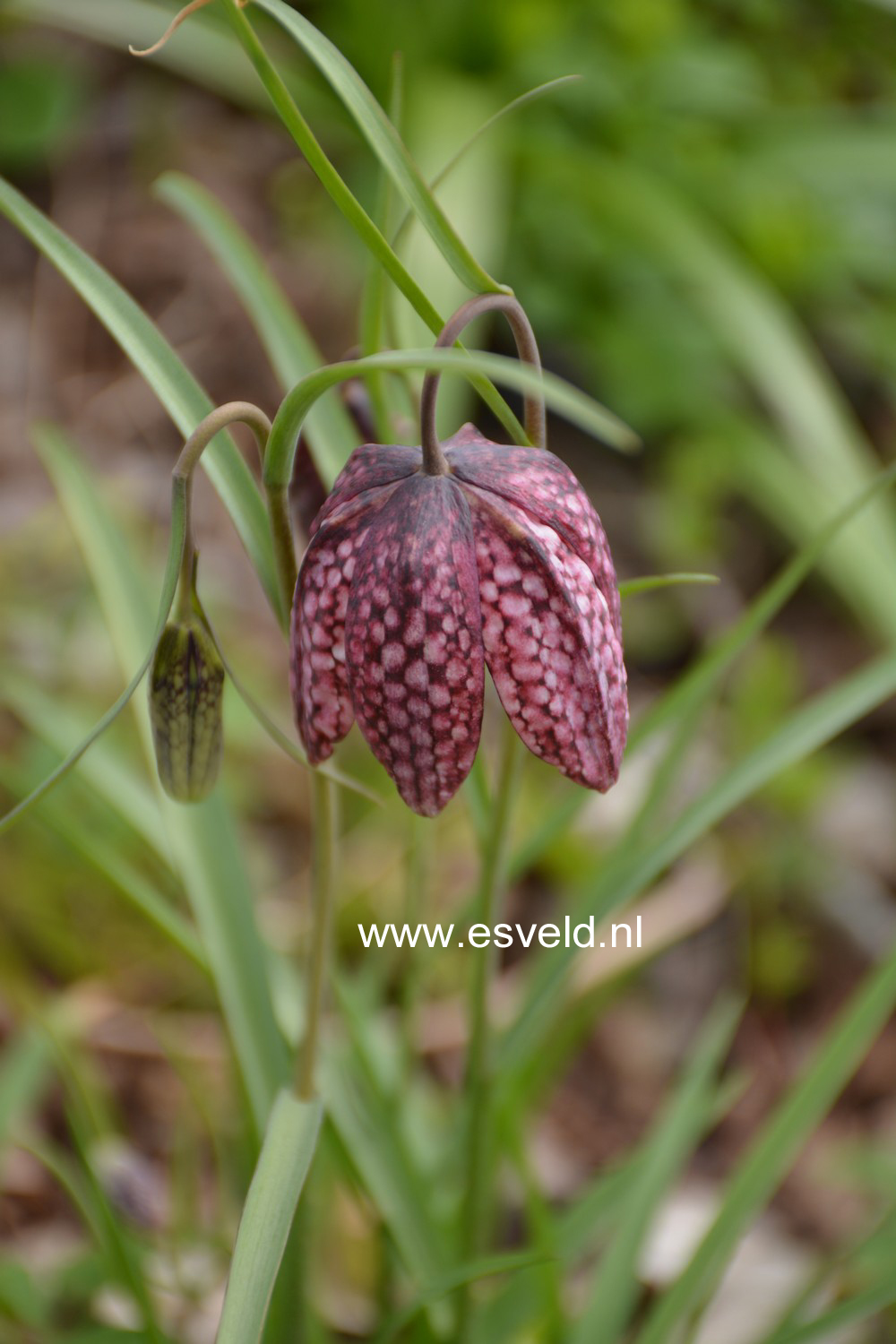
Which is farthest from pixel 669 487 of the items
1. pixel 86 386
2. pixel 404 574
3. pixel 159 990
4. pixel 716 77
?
pixel 404 574

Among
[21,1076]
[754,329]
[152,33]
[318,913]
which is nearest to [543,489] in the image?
[318,913]

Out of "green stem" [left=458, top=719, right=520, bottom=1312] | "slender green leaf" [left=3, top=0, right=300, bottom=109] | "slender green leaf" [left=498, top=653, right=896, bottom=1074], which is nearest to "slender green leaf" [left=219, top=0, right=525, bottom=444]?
"green stem" [left=458, top=719, right=520, bottom=1312]

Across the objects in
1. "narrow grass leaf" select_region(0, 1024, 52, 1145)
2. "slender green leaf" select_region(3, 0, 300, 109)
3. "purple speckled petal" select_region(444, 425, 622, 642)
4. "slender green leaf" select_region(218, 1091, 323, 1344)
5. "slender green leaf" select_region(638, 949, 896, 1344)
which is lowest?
"narrow grass leaf" select_region(0, 1024, 52, 1145)

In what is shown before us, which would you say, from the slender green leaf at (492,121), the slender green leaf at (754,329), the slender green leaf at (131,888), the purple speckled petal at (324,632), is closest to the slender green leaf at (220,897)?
the slender green leaf at (131,888)

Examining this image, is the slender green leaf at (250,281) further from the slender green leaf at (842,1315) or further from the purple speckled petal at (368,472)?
the slender green leaf at (842,1315)

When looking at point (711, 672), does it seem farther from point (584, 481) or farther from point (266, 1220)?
point (584, 481)

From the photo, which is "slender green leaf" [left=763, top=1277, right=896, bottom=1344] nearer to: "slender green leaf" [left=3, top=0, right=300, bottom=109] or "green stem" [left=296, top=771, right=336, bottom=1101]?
"green stem" [left=296, top=771, right=336, bottom=1101]
